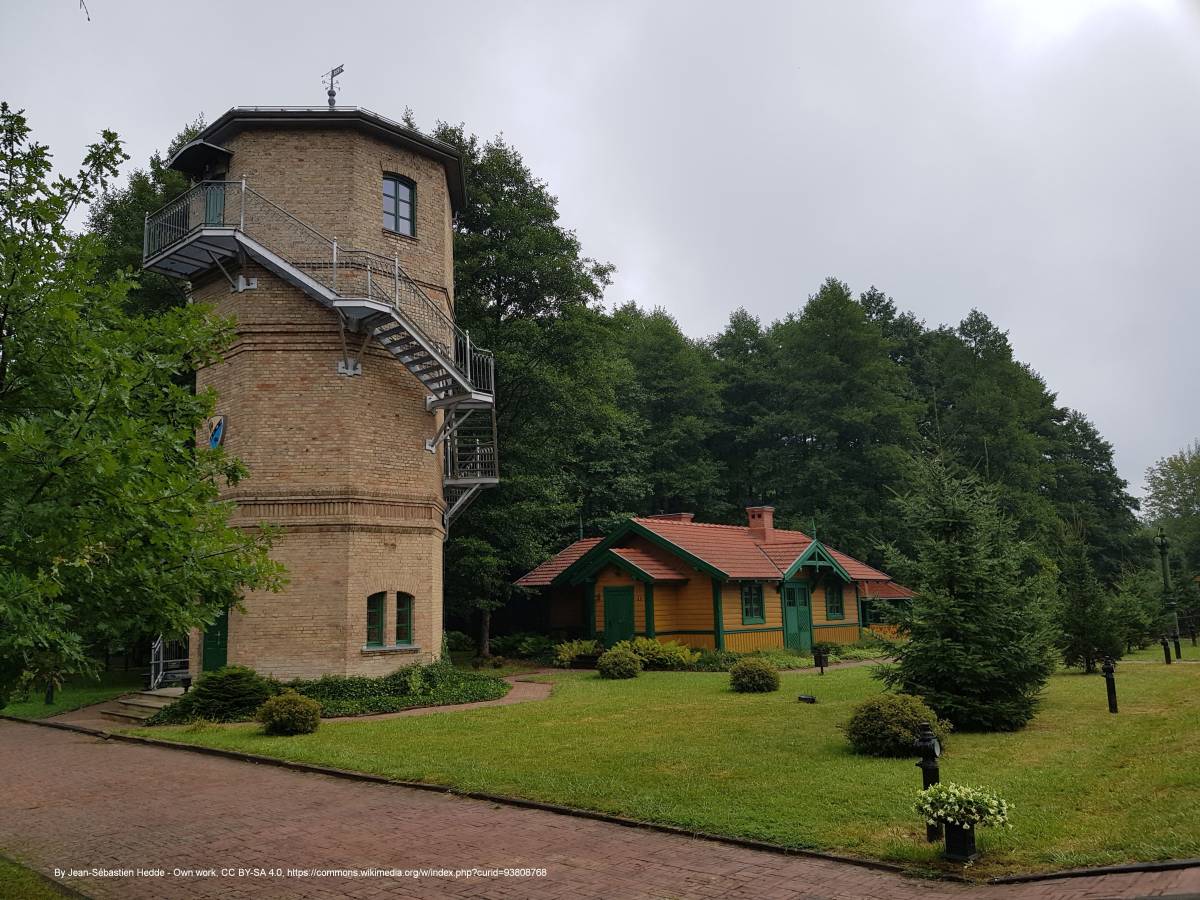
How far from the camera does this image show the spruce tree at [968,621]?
1325cm

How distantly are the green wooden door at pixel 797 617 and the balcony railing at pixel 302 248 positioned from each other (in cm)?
1580

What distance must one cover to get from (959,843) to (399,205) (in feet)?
62.0

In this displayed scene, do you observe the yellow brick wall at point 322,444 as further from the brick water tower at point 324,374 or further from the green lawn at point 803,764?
the green lawn at point 803,764

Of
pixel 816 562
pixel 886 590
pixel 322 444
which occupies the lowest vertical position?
pixel 886 590

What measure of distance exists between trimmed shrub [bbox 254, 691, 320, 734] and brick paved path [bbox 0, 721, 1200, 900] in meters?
2.60

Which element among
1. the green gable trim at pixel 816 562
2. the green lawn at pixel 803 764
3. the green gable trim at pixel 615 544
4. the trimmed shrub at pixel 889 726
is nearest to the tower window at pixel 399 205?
the green lawn at pixel 803 764

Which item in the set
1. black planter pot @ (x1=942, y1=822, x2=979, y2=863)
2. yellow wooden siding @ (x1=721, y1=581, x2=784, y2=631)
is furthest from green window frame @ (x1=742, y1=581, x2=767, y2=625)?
black planter pot @ (x1=942, y1=822, x2=979, y2=863)

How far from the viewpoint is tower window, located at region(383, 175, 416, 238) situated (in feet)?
68.9

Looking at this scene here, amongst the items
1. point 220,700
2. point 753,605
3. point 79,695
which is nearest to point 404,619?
point 220,700

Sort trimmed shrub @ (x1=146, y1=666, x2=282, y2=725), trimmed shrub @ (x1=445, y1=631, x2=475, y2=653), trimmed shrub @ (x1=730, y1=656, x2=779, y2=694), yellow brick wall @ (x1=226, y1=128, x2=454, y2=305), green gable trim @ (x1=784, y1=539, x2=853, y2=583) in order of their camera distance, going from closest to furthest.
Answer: trimmed shrub @ (x1=146, y1=666, x2=282, y2=725) → trimmed shrub @ (x1=730, y1=656, x2=779, y2=694) → yellow brick wall @ (x1=226, y1=128, x2=454, y2=305) → green gable trim @ (x1=784, y1=539, x2=853, y2=583) → trimmed shrub @ (x1=445, y1=631, x2=475, y2=653)

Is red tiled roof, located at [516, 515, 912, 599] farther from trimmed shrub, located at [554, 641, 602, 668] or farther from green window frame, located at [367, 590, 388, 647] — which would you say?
green window frame, located at [367, 590, 388, 647]

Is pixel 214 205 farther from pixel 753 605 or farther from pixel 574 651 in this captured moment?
pixel 753 605

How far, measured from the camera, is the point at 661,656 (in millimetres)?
25594

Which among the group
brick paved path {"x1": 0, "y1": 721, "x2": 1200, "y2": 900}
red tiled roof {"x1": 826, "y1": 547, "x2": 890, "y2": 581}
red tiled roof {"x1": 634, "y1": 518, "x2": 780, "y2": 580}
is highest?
red tiled roof {"x1": 634, "y1": 518, "x2": 780, "y2": 580}
